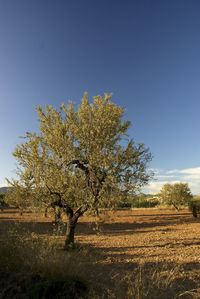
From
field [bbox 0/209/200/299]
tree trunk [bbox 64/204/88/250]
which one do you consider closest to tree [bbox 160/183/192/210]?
field [bbox 0/209/200/299]

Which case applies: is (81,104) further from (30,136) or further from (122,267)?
(122,267)

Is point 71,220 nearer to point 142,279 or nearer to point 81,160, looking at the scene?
point 81,160

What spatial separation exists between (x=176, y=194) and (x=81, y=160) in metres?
61.5

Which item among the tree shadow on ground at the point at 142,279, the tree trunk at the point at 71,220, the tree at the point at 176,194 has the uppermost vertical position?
the tree at the point at 176,194

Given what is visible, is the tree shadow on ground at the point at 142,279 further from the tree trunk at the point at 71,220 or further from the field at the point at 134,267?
the tree trunk at the point at 71,220

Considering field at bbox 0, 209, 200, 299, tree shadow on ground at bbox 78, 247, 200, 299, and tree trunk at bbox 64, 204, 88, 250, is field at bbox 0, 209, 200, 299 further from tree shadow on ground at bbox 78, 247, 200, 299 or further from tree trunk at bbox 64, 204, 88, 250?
tree trunk at bbox 64, 204, 88, 250

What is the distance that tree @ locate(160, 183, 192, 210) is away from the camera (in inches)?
3004

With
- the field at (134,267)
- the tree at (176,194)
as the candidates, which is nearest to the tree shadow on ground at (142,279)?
the field at (134,267)

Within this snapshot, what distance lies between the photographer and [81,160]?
19078 millimetres

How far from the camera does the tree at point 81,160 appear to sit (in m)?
18.6

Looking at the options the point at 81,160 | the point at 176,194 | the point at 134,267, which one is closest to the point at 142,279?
the point at 134,267

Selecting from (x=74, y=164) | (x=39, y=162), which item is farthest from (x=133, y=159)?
(x=39, y=162)

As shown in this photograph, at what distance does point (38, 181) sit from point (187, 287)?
36.9ft

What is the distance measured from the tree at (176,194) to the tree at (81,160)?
5866cm
